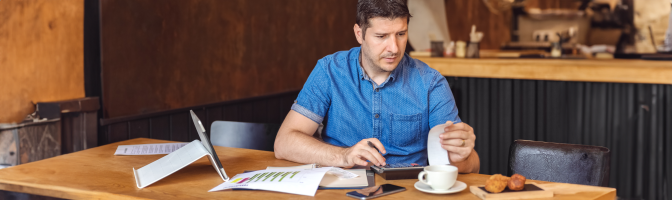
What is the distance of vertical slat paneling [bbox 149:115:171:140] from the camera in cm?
271

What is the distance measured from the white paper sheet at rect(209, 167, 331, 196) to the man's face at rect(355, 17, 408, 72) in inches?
19.2

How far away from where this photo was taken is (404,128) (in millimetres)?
1870

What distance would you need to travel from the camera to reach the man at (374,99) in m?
1.76

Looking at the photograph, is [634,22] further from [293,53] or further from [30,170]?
[30,170]

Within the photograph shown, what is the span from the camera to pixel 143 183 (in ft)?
4.66

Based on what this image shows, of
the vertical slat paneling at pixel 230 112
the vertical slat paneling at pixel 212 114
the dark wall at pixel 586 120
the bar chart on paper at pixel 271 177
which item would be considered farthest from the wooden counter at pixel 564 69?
the bar chart on paper at pixel 271 177

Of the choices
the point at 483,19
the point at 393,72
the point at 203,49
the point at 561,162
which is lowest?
the point at 561,162

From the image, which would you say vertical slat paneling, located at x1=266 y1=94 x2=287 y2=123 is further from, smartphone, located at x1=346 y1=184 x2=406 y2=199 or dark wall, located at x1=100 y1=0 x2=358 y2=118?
smartphone, located at x1=346 y1=184 x2=406 y2=199

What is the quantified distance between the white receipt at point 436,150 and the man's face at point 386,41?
35cm

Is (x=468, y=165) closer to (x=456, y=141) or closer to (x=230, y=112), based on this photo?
(x=456, y=141)

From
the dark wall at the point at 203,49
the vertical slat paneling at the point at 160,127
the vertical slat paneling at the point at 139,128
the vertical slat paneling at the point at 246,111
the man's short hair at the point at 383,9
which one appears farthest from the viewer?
the vertical slat paneling at the point at 246,111

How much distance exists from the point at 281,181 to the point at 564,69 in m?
2.41

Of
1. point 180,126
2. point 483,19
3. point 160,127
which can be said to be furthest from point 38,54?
point 483,19

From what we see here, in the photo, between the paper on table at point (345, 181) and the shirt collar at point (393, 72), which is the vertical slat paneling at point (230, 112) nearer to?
the shirt collar at point (393, 72)
